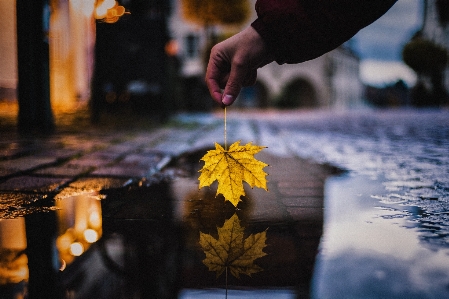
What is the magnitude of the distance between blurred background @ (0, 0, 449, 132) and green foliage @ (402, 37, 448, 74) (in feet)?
0.14

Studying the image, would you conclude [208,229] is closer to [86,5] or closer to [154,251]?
[154,251]

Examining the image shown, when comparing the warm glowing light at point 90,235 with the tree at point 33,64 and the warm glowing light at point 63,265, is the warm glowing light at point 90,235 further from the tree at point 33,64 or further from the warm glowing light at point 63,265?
the tree at point 33,64

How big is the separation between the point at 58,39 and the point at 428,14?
16.9 m

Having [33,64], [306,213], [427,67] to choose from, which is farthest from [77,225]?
[427,67]

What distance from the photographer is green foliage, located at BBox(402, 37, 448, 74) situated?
17.5 m

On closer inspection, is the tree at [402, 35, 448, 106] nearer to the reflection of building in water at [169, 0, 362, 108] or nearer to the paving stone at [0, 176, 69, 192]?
the reflection of building in water at [169, 0, 362, 108]

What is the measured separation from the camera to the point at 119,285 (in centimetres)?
105

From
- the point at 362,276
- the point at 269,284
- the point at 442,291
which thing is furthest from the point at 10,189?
the point at 442,291

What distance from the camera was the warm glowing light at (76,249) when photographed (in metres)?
1.27

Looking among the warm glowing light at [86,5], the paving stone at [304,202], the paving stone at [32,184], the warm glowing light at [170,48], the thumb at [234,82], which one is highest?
the warm glowing light at [86,5]

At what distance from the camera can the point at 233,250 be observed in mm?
1310

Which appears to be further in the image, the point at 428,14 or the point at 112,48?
the point at 428,14

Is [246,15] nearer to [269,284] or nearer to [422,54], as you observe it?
[422,54]

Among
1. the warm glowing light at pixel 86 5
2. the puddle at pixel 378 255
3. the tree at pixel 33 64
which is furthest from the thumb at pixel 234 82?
the warm glowing light at pixel 86 5
